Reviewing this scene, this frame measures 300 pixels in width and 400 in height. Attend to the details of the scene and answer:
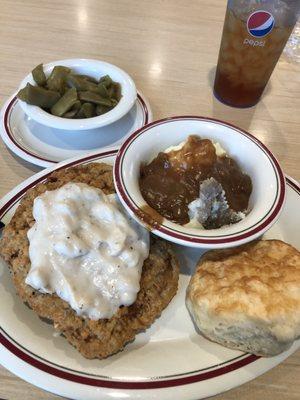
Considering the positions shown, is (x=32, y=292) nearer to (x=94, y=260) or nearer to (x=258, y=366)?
(x=94, y=260)

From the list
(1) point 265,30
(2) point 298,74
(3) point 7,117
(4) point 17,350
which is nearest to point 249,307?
(4) point 17,350

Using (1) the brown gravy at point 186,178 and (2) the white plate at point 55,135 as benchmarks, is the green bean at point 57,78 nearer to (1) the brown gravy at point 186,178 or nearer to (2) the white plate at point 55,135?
(2) the white plate at point 55,135

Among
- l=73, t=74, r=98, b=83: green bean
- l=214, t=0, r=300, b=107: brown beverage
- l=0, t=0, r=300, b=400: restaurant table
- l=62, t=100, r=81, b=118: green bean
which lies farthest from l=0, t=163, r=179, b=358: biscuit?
l=214, t=0, r=300, b=107: brown beverage

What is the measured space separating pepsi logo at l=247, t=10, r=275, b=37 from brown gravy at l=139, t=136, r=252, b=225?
2.46 feet

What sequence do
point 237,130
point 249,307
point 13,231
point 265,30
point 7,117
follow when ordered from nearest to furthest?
point 249,307
point 13,231
point 237,130
point 265,30
point 7,117

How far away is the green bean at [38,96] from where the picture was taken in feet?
6.13

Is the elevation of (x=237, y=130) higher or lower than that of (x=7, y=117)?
higher

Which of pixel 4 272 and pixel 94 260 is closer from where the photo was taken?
pixel 94 260

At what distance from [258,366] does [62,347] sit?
0.63 m

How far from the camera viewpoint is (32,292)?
1.27 meters

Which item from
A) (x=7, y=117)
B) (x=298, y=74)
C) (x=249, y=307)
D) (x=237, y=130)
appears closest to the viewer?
(x=249, y=307)

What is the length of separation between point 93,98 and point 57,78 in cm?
23

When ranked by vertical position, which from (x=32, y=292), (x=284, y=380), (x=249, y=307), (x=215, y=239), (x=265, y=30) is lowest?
(x=284, y=380)

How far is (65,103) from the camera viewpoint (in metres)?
1.92
